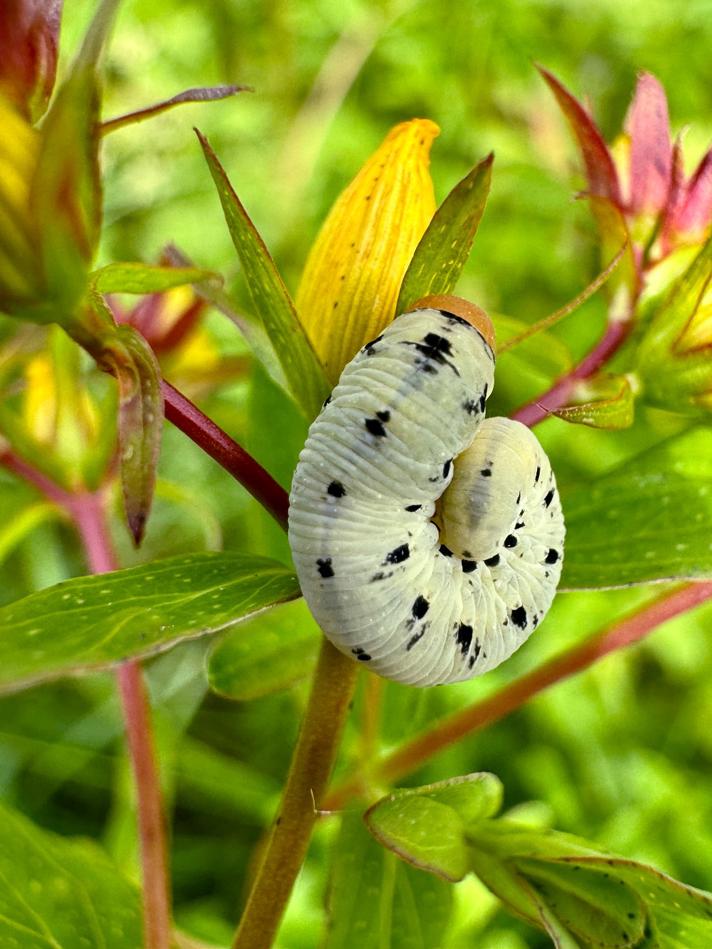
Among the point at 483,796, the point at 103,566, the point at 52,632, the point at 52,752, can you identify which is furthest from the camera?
the point at 52,752

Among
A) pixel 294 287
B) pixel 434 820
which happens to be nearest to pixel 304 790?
pixel 434 820

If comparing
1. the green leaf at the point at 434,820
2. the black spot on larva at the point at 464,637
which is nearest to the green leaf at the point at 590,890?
the green leaf at the point at 434,820

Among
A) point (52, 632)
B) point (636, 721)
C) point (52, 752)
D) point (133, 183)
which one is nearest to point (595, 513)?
point (52, 632)

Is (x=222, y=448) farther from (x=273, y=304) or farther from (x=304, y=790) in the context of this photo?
(x=304, y=790)

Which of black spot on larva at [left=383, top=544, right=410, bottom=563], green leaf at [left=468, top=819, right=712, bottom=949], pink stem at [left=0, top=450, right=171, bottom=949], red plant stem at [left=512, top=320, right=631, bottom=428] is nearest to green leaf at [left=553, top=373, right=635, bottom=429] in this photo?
red plant stem at [left=512, top=320, right=631, bottom=428]

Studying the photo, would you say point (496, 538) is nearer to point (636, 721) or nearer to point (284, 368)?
point (284, 368)

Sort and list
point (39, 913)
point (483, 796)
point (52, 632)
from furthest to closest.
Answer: point (39, 913), point (483, 796), point (52, 632)
